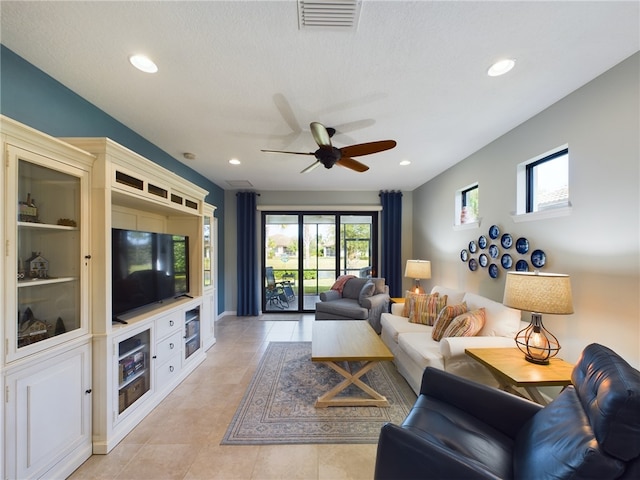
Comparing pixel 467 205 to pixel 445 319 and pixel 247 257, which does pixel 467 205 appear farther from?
pixel 247 257

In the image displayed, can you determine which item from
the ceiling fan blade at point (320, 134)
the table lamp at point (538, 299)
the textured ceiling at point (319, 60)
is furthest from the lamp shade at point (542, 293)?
the ceiling fan blade at point (320, 134)

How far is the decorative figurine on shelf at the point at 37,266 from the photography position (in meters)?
1.51

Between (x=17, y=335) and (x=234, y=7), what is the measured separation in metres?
2.09

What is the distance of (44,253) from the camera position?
5.25 feet

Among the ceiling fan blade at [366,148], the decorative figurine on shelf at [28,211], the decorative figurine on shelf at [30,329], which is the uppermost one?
the ceiling fan blade at [366,148]

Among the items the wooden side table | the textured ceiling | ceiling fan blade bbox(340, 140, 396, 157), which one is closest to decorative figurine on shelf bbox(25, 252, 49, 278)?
the textured ceiling

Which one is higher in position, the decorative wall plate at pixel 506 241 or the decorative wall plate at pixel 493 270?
the decorative wall plate at pixel 506 241

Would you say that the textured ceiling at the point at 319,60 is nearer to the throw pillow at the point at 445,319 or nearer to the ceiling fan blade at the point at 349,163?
the ceiling fan blade at the point at 349,163

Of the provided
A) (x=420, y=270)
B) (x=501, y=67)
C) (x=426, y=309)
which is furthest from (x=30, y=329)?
(x=420, y=270)

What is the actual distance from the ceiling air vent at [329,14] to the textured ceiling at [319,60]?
0.14 feet

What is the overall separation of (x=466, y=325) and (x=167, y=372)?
290cm

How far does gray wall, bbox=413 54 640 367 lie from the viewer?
1620 mm

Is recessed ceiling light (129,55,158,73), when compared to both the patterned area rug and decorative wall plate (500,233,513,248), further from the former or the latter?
decorative wall plate (500,233,513,248)

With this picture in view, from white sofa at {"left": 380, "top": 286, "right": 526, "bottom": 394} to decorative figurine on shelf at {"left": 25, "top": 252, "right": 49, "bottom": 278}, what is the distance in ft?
9.37
